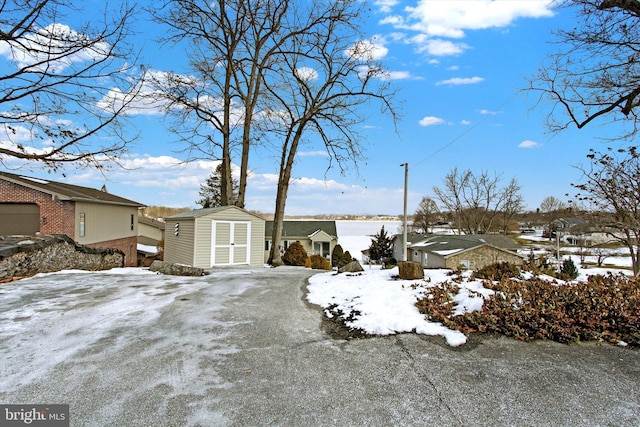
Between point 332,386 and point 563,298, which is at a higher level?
point 563,298

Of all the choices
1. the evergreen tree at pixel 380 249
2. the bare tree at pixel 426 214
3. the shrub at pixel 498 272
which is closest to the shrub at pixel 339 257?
the evergreen tree at pixel 380 249

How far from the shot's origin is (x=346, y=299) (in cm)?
536

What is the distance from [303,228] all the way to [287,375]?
29.4 metres

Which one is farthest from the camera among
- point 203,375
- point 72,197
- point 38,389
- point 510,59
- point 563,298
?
point 72,197

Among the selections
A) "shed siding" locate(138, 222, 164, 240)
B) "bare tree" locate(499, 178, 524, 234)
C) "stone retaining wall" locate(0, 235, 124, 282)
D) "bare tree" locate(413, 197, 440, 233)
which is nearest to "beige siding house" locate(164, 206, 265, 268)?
"stone retaining wall" locate(0, 235, 124, 282)

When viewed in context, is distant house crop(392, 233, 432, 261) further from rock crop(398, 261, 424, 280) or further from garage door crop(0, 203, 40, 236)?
garage door crop(0, 203, 40, 236)

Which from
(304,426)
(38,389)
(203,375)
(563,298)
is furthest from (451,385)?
(38,389)

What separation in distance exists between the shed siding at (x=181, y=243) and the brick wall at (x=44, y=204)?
4.98 m

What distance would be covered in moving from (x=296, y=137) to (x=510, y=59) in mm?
9635

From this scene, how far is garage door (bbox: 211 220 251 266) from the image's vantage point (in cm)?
1303

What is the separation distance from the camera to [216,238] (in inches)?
513

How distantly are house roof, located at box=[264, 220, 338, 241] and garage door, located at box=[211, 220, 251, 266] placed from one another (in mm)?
16708

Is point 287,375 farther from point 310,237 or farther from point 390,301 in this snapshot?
point 310,237

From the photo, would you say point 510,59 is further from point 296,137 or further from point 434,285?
point 296,137
